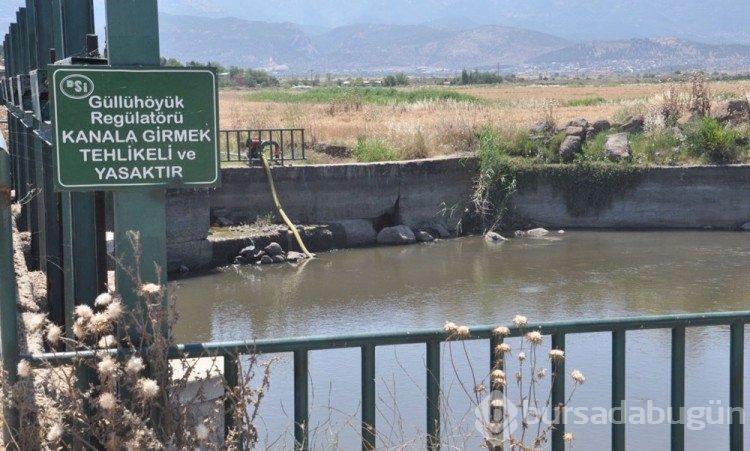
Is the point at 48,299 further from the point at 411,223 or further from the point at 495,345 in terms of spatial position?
the point at 411,223

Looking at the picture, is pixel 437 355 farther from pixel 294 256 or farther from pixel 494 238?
pixel 494 238

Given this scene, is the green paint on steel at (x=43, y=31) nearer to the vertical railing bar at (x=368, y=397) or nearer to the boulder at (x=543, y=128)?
the vertical railing bar at (x=368, y=397)

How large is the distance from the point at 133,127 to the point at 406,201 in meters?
16.8

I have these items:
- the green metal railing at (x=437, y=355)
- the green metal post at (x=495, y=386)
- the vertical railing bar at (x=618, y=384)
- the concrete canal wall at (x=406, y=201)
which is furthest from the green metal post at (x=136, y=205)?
the concrete canal wall at (x=406, y=201)

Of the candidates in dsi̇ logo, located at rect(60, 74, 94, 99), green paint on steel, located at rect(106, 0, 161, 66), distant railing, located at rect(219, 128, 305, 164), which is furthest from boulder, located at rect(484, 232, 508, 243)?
dsi̇ logo, located at rect(60, 74, 94, 99)

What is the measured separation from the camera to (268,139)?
2222cm

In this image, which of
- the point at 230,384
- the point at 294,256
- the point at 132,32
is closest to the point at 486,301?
the point at 294,256

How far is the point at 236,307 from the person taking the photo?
14.8 metres

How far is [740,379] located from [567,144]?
17970mm

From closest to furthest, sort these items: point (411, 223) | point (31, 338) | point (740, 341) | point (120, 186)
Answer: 1. point (120, 186)
2. point (740, 341)
3. point (31, 338)
4. point (411, 223)

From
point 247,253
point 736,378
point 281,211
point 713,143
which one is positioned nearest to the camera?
point 736,378

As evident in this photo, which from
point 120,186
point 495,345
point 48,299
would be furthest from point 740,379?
point 48,299

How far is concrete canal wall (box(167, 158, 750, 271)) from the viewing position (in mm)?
17547

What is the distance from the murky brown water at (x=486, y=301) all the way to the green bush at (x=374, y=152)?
224cm
